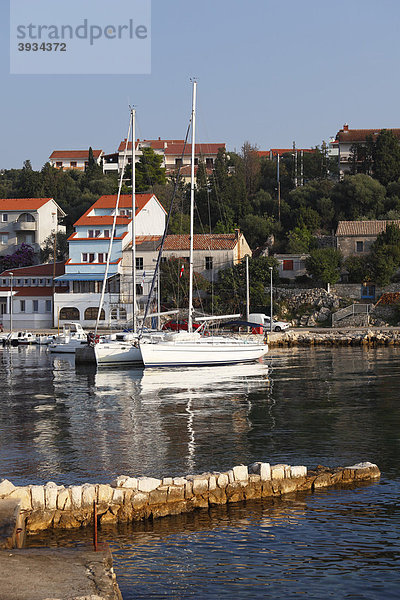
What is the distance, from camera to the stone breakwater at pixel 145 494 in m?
15.2

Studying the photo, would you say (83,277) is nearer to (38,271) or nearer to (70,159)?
(38,271)

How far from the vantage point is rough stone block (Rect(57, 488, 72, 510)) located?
1524 cm

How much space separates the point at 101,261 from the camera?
81938mm

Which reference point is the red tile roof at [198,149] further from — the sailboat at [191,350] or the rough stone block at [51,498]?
the rough stone block at [51,498]

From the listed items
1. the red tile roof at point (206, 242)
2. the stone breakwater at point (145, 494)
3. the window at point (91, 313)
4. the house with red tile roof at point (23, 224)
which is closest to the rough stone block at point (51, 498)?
the stone breakwater at point (145, 494)

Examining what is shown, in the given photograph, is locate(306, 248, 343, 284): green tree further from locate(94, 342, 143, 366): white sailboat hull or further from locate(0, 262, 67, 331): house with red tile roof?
locate(94, 342, 143, 366): white sailboat hull

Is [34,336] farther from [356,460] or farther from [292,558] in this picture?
[292,558]

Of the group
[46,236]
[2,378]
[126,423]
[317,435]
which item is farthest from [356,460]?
[46,236]

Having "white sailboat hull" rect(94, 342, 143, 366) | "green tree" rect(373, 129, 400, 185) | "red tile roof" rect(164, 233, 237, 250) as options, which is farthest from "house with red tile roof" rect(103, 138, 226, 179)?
"white sailboat hull" rect(94, 342, 143, 366)

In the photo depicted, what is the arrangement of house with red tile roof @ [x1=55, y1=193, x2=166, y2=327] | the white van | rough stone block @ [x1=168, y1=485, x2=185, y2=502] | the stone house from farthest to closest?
the stone house < house with red tile roof @ [x1=55, y1=193, x2=166, y2=327] < the white van < rough stone block @ [x1=168, y1=485, x2=185, y2=502]

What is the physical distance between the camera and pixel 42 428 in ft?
87.4

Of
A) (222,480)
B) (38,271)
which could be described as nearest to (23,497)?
(222,480)

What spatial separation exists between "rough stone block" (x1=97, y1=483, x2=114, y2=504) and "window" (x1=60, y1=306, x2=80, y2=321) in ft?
211

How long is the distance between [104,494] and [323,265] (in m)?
61.1
